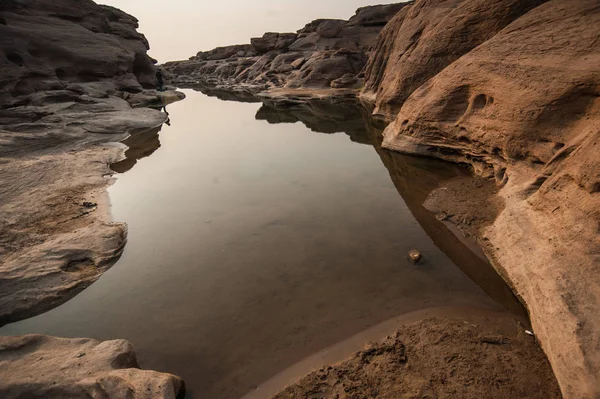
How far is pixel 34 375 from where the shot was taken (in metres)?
2.74

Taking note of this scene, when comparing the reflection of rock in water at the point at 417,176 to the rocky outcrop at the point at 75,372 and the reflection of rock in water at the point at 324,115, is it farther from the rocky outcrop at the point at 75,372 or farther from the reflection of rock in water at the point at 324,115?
the rocky outcrop at the point at 75,372

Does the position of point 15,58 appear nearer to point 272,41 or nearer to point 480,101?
point 480,101

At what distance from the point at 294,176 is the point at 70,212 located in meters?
5.16

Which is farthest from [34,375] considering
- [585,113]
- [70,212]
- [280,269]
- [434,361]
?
[585,113]

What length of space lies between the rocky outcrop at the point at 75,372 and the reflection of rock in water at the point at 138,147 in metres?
7.67

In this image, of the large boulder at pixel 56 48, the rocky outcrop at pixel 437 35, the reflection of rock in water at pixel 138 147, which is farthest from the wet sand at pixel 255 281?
the large boulder at pixel 56 48

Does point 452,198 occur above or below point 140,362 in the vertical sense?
above

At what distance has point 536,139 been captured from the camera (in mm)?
5805

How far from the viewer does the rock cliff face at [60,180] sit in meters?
2.86

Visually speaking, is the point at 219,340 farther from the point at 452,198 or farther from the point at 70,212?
the point at 452,198

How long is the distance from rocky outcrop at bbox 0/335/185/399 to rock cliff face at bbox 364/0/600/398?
3.51 metres

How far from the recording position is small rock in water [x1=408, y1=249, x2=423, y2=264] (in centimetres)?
484

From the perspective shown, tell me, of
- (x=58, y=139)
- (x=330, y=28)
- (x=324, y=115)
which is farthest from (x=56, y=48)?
(x=330, y=28)

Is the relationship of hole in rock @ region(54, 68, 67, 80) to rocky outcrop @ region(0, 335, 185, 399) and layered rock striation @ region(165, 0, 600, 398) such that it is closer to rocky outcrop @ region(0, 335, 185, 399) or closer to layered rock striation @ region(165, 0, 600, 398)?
layered rock striation @ region(165, 0, 600, 398)
